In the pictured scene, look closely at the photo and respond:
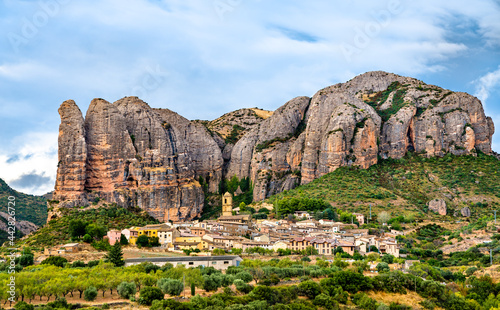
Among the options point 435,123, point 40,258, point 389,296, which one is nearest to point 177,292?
point 389,296

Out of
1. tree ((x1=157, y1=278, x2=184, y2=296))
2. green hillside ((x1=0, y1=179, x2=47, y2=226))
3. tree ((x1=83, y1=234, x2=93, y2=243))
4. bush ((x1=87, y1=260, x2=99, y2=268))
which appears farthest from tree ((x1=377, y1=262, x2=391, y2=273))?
green hillside ((x1=0, y1=179, x2=47, y2=226))

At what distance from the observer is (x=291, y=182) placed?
12938 cm

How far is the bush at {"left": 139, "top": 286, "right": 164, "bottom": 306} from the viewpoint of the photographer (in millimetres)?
53281

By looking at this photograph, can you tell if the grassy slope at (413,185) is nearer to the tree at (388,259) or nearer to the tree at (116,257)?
the tree at (388,259)

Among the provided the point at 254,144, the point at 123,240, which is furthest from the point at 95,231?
the point at 254,144

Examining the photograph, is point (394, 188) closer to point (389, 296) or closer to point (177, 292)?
point (389, 296)

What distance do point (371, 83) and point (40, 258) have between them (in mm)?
96802

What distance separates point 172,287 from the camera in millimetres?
56594

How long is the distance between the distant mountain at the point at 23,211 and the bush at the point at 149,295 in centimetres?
6220

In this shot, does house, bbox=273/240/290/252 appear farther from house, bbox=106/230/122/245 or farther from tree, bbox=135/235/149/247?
house, bbox=106/230/122/245

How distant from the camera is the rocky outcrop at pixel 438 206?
105188 millimetres

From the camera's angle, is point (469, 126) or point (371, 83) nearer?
point (469, 126)

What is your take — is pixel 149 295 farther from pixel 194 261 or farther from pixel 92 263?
pixel 92 263

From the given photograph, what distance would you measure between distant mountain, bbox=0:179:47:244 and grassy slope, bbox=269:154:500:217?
154 feet
